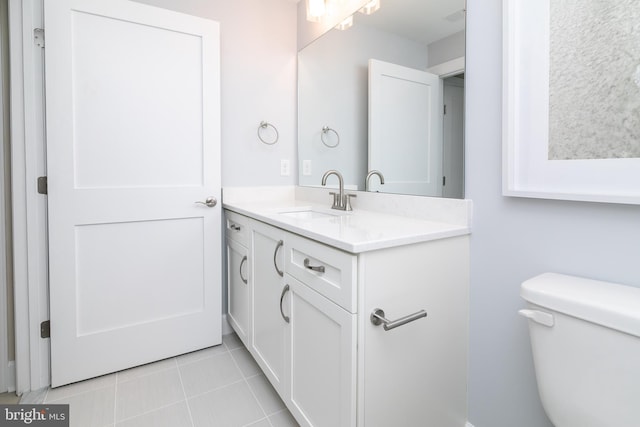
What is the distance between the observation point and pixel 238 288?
6.55ft

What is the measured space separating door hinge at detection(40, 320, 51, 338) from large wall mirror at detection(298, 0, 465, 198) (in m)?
1.62

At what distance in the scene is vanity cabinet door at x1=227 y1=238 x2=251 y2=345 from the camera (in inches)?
71.8

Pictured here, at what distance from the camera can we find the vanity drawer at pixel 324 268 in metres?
0.97

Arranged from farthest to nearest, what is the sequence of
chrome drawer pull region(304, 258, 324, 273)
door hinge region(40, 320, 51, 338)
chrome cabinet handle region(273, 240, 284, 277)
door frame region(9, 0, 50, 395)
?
door hinge region(40, 320, 51, 338), door frame region(9, 0, 50, 395), chrome cabinet handle region(273, 240, 284, 277), chrome drawer pull region(304, 258, 324, 273)

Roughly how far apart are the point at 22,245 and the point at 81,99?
75 centimetres

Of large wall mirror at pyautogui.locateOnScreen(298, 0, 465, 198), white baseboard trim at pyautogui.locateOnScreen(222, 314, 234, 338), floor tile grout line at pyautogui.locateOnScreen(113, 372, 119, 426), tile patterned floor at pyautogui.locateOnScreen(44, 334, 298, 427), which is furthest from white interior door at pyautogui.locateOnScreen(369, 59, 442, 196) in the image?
floor tile grout line at pyautogui.locateOnScreen(113, 372, 119, 426)

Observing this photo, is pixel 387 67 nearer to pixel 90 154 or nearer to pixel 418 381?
pixel 418 381

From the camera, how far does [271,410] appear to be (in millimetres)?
1524

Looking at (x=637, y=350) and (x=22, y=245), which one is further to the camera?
(x=22, y=245)

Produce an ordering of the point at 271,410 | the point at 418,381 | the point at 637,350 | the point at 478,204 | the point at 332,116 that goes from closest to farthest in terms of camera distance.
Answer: the point at 637,350 → the point at 418,381 → the point at 478,204 → the point at 271,410 → the point at 332,116

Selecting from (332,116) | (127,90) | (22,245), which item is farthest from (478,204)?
(22,245)

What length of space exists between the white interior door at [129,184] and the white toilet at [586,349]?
1.69 meters

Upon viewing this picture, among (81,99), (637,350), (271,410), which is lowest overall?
(271,410)

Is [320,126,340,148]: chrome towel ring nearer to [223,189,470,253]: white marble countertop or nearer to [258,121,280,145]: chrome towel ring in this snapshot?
[258,121,280,145]: chrome towel ring
